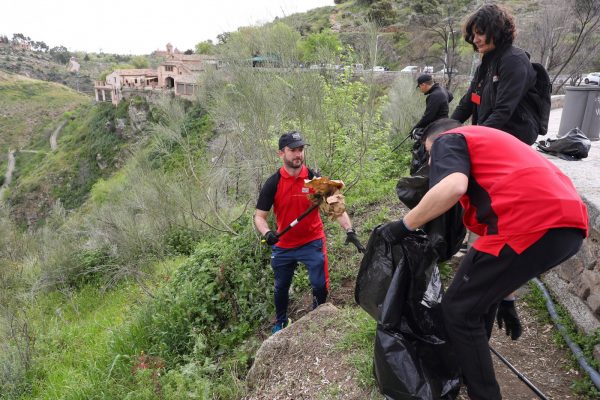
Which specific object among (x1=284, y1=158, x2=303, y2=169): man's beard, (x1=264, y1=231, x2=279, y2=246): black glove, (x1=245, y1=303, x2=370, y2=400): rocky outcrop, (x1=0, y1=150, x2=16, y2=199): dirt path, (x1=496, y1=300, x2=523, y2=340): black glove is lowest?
(x1=0, y1=150, x2=16, y2=199): dirt path

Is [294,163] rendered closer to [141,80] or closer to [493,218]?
[493,218]

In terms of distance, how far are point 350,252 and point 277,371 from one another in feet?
7.33

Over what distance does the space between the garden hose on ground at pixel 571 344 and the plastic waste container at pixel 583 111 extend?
3419mm

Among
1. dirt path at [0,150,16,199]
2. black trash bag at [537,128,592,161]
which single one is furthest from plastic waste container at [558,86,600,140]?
dirt path at [0,150,16,199]

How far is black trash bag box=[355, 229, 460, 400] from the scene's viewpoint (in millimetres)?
2045

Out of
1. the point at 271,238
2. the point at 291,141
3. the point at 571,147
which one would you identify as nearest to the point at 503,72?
the point at 291,141

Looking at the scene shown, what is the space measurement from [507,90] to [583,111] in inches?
152

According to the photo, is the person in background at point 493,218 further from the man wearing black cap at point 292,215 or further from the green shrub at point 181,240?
the green shrub at point 181,240

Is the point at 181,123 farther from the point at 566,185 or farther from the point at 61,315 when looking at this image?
the point at 566,185

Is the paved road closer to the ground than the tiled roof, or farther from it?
closer to the ground

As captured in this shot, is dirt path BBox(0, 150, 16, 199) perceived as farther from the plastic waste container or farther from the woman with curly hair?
the woman with curly hair

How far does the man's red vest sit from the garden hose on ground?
1.23 metres

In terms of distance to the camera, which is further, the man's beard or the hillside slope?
the hillside slope

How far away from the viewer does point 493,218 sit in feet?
5.84
